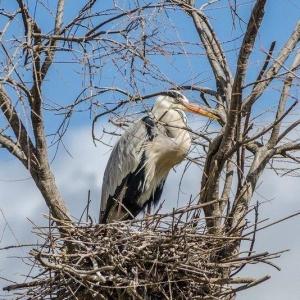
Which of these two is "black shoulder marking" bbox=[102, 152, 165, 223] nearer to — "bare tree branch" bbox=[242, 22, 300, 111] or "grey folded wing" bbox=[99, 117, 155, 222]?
"grey folded wing" bbox=[99, 117, 155, 222]

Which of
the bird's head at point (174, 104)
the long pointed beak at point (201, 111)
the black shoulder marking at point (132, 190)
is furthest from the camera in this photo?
the bird's head at point (174, 104)

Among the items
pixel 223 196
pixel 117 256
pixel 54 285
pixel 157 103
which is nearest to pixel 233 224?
pixel 223 196

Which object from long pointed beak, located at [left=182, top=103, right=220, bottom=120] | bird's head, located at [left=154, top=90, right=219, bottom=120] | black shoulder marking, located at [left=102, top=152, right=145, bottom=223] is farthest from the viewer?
bird's head, located at [left=154, top=90, right=219, bottom=120]

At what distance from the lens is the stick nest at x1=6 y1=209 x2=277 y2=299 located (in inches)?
198

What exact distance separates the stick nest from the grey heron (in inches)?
63.7

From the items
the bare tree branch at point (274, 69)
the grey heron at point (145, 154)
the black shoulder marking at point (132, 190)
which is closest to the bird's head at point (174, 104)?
the grey heron at point (145, 154)

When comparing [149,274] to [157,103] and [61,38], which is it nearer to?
[61,38]

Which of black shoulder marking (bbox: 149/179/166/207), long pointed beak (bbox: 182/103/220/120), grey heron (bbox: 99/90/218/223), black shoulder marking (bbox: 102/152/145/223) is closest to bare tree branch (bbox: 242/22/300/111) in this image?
long pointed beak (bbox: 182/103/220/120)

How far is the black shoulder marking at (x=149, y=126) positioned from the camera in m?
6.88

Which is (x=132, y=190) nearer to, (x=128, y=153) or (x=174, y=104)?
(x=128, y=153)

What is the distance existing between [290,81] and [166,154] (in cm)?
200

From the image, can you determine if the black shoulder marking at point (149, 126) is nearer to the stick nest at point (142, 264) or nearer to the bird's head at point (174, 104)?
the bird's head at point (174, 104)

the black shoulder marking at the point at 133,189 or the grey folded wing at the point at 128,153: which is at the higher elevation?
the grey folded wing at the point at 128,153

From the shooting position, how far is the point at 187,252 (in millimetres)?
5117
